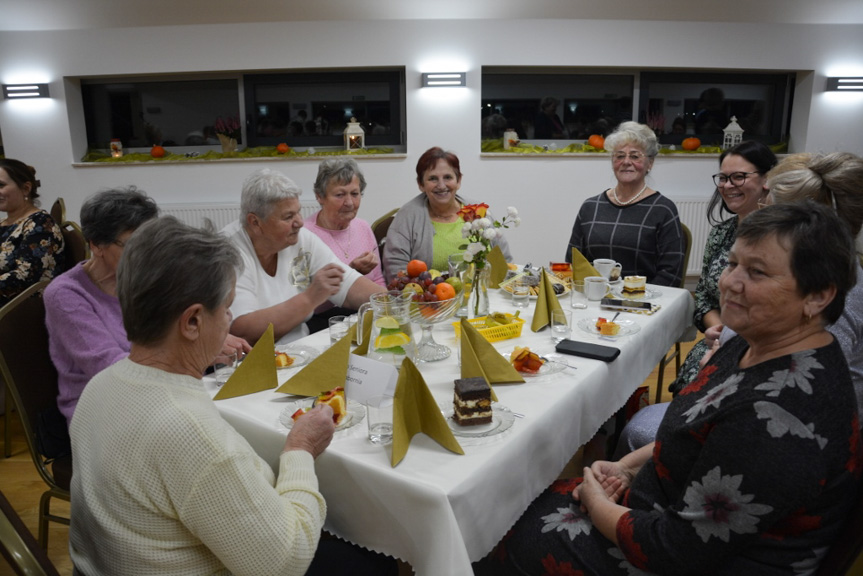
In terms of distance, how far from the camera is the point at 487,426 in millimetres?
1300

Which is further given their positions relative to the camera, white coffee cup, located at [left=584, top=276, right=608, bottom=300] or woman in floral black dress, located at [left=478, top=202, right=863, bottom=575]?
white coffee cup, located at [left=584, top=276, right=608, bottom=300]

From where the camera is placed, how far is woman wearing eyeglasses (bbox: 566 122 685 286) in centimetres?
296

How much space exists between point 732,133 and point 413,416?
A: 5.22m

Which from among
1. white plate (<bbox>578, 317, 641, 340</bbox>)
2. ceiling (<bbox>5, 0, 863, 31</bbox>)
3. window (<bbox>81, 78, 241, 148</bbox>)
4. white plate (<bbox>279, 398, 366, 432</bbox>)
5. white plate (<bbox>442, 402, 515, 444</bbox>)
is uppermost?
ceiling (<bbox>5, 0, 863, 31</bbox>)

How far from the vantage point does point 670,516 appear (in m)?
1.08

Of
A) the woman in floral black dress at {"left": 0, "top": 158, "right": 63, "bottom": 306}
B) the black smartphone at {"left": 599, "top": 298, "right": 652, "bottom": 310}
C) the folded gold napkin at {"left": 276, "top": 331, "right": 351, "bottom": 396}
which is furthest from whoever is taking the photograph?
the woman in floral black dress at {"left": 0, "top": 158, "right": 63, "bottom": 306}

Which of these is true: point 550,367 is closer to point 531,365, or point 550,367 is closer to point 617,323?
point 531,365

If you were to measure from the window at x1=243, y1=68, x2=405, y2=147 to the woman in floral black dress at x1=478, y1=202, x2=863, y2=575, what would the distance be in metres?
4.66

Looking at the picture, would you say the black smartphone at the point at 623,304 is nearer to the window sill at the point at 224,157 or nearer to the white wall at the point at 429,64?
the white wall at the point at 429,64

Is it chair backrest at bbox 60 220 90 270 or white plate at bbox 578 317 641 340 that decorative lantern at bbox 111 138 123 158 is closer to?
chair backrest at bbox 60 220 90 270

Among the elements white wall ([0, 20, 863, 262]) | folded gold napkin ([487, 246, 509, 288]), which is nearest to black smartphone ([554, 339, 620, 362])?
folded gold napkin ([487, 246, 509, 288])

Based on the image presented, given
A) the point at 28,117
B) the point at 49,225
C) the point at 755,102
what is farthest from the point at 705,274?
the point at 28,117

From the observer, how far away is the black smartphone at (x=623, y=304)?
2260 mm

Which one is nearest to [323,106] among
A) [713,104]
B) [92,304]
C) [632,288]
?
[713,104]
